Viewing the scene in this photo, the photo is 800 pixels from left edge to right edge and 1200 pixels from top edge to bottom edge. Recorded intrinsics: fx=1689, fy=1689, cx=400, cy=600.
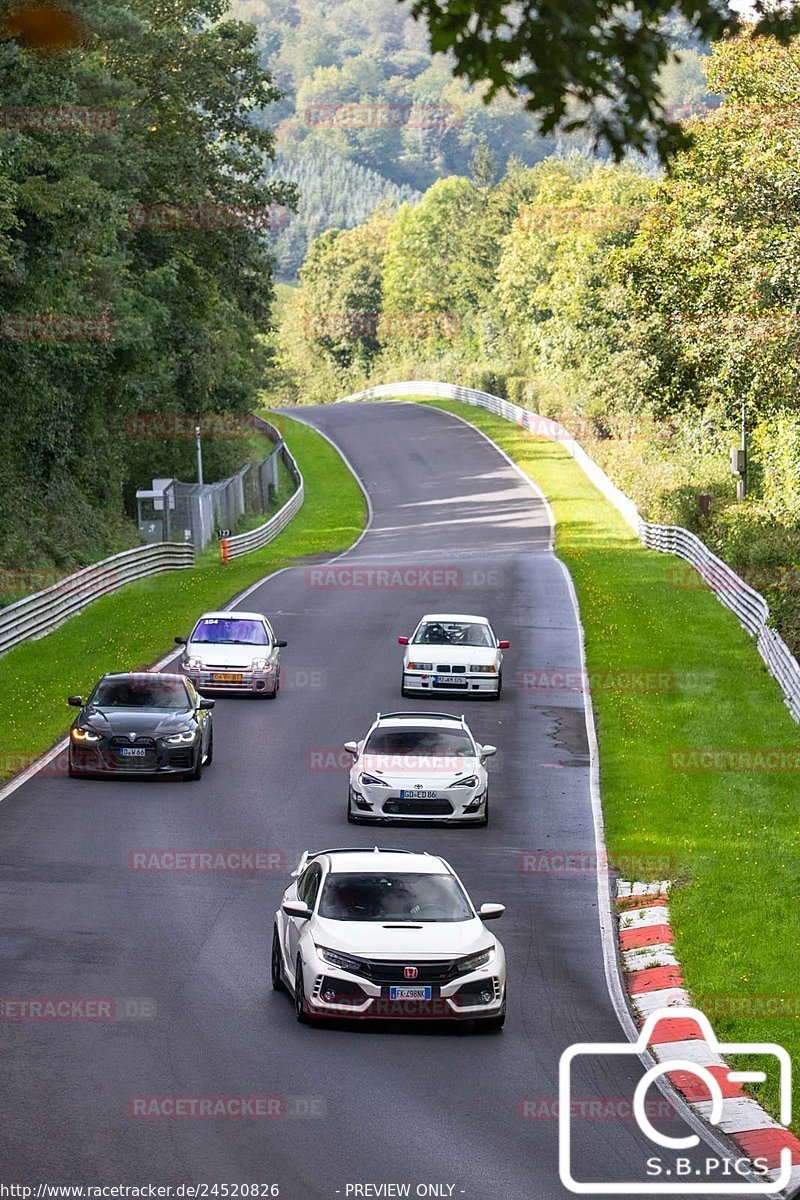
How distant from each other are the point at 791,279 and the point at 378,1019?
3389cm

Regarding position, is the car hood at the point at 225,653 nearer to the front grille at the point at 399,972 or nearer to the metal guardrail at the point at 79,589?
the metal guardrail at the point at 79,589

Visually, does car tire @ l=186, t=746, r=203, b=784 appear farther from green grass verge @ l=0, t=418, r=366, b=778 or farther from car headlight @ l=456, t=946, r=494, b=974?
car headlight @ l=456, t=946, r=494, b=974

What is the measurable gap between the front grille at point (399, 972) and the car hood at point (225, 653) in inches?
751

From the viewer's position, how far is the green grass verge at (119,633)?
101 ft

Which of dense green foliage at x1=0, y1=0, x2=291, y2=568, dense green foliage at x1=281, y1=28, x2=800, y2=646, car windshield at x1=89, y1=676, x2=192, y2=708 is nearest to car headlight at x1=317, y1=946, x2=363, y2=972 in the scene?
dense green foliage at x1=281, y1=28, x2=800, y2=646

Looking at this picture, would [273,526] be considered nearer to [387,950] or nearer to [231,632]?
[231,632]

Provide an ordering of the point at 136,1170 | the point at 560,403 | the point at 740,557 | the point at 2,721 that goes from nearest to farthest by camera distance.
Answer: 1. the point at 136,1170
2. the point at 2,721
3. the point at 740,557
4. the point at 560,403

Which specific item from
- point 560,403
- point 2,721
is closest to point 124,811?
point 2,721

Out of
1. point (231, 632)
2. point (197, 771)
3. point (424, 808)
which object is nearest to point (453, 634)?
point (231, 632)

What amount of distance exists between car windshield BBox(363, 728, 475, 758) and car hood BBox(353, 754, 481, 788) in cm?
17

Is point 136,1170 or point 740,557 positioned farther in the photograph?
point 740,557

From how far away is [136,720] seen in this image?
25.8m

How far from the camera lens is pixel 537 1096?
41.7 feet

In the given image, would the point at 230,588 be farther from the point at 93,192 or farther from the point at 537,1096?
the point at 537,1096
